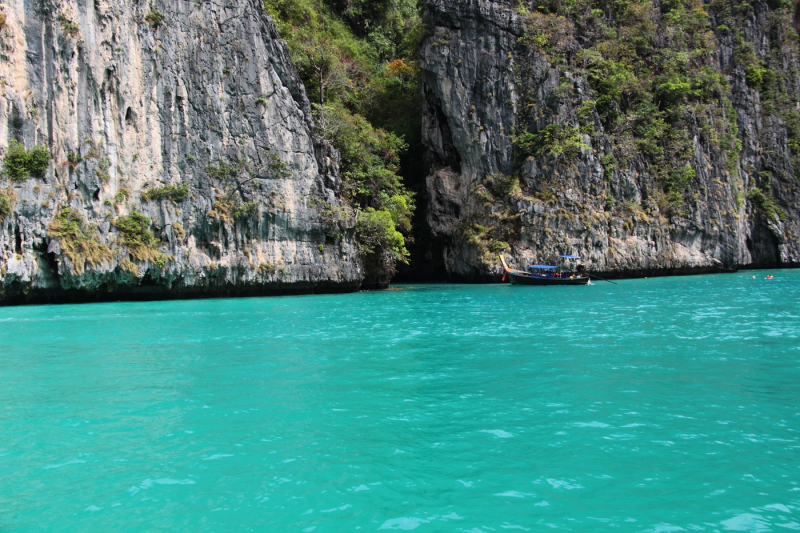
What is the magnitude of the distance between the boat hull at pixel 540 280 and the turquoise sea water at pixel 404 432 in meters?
21.0

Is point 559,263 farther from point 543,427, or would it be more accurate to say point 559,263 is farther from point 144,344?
point 543,427

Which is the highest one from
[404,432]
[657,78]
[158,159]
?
[657,78]

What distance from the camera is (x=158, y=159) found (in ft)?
92.4

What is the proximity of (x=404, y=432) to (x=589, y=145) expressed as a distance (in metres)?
40.4

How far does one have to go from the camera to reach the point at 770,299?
78.3 ft

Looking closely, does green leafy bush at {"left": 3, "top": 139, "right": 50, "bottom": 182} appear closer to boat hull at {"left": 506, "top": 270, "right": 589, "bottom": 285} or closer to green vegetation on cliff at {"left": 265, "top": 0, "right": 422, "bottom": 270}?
green vegetation on cliff at {"left": 265, "top": 0, "right": 422, "bottom": 270}

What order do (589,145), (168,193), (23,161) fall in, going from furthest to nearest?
(589,145), (168,193), (23,161)

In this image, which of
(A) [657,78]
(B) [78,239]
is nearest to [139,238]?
(B) [78,239]

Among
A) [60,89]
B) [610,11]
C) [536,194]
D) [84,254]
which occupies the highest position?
[610,11]

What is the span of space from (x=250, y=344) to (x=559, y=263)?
3140 cm

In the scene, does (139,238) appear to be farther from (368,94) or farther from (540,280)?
(368,94)

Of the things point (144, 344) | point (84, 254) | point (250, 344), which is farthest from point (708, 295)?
point (84, 254)

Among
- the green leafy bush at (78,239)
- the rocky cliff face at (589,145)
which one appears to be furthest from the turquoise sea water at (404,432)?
the rocky cliff face at (589,145)

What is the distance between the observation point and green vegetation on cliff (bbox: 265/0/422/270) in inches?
1433
